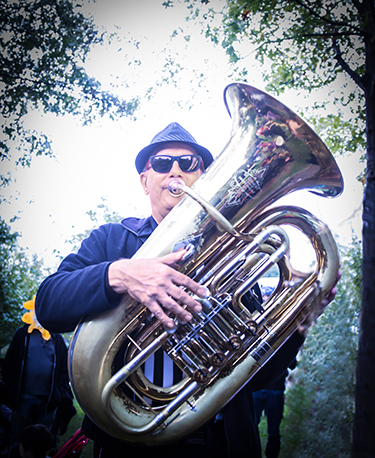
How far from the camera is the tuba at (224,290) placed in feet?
4.34

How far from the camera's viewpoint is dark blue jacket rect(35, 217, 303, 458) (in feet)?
4.14

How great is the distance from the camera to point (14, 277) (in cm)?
406

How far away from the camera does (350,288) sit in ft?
10.3

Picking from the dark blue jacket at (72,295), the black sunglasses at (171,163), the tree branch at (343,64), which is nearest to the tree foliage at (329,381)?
the tree branch at (343,64)

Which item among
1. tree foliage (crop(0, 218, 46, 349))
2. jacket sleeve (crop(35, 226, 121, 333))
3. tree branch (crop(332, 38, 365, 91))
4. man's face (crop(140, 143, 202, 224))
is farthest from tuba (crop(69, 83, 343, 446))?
tree foliage (crop(0, 218, 46, 349))

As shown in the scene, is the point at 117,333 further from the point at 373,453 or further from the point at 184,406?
the point at 373,453

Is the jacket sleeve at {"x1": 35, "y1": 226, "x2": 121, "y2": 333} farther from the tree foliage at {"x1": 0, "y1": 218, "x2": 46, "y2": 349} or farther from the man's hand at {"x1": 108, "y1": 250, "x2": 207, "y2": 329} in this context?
the tree foliage at {"x1": 0, "y1": 218, "x2": 46, "y2": 349}

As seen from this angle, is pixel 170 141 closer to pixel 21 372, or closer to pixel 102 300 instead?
pixel 102 300

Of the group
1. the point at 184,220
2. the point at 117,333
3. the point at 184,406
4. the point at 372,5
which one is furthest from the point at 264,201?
the point at 372,5

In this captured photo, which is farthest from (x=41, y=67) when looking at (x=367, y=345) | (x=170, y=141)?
(x=367, y=345)

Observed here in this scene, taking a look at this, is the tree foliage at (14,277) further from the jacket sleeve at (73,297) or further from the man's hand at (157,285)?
the man's hand at (157,285)

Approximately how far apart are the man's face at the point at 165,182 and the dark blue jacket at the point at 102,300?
0.32 feet

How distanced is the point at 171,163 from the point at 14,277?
3419 millimetres

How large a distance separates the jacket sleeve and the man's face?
567mm
